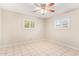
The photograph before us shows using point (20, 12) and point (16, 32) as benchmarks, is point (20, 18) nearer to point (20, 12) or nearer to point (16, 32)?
point (20, 12)

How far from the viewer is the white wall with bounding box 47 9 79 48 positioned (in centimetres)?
110

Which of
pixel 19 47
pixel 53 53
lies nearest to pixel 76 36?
pixel 53 53

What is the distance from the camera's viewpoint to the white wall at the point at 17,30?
1111 mm

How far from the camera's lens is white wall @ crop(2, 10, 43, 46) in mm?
1111

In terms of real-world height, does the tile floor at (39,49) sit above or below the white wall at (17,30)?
below

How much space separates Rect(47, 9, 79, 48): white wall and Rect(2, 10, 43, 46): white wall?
15 centimetres

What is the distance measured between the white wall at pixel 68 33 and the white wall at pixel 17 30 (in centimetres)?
15

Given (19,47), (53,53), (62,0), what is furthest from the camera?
(19,47)

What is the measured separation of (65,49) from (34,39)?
525 mm

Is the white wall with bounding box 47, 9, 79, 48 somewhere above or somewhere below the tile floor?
above

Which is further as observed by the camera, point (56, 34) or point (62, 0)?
point (56, 34)

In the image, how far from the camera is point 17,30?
1.21m

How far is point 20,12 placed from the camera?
3.79 feet

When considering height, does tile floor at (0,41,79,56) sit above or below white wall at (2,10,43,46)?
below
